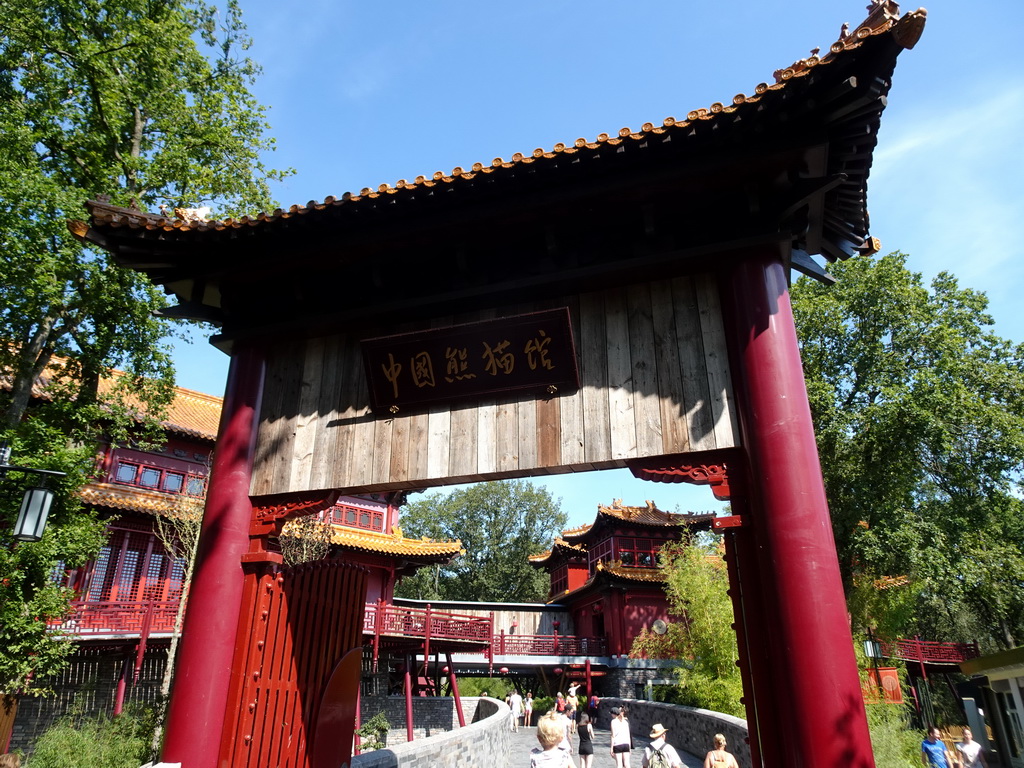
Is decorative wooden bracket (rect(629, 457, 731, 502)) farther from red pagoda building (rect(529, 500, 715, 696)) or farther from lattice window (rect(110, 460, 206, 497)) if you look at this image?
red pagoda building (rect(529, 500, 715, 696))

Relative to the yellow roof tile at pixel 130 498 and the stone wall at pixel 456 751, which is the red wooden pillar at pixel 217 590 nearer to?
the stone wall at pixel 456 751

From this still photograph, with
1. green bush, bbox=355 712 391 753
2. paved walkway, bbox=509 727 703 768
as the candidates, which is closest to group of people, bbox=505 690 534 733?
paved walkway, bbox=509 727 703 768

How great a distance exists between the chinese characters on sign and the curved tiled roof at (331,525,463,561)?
17828 mm

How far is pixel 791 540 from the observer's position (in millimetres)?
4102

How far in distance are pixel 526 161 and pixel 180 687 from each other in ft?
15.6

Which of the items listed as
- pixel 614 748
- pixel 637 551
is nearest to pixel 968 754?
pixel 614 748

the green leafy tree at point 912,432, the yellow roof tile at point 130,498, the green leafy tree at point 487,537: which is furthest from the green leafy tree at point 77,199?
the green leafy tree at point 487,537

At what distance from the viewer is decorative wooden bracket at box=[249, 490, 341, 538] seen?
17.9 feet

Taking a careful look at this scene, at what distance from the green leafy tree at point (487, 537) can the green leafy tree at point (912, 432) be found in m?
29.2

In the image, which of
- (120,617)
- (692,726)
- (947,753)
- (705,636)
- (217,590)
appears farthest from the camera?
(705,636)

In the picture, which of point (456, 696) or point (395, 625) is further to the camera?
point (395, 625)

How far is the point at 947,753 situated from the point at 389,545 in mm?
18369

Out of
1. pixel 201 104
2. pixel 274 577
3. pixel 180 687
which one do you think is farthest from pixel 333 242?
pixel 201 104

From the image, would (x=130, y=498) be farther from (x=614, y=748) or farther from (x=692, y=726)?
(x=692, y=726)
